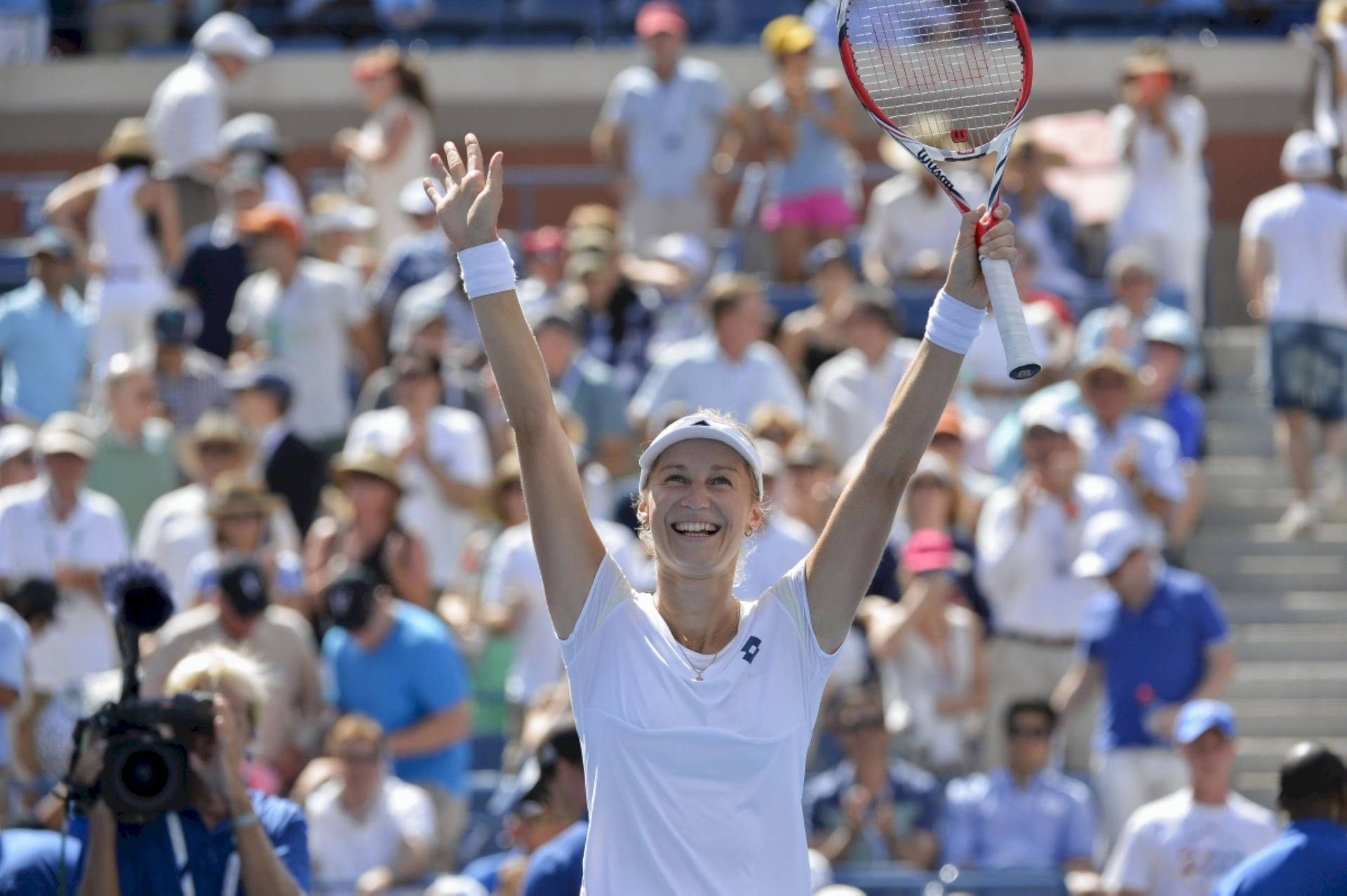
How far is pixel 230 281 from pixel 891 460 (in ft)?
27.3

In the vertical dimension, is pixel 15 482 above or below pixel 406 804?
above

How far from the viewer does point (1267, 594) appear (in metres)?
10.2

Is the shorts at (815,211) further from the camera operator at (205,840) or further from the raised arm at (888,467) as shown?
the raised arm at (888,467)

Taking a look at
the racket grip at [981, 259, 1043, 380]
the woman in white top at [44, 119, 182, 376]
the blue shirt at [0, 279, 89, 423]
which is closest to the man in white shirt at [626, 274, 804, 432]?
the woman in white top at [44, 119, 182, 376]

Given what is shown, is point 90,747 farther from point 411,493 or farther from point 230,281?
point 230,281

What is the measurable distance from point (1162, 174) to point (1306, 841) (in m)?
6.89

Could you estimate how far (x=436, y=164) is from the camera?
3443 millimetres

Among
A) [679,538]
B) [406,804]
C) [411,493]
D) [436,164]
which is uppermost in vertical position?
[436,164]

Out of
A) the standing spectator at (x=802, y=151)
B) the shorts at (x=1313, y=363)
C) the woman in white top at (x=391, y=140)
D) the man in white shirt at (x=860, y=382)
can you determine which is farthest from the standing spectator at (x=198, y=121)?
the shorts at (x=1313, y=363)

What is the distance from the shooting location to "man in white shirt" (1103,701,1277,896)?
6.94 metres

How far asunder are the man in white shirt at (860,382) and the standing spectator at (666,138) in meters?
2.54

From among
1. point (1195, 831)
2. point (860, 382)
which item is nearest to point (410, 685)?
point (1195, 831)

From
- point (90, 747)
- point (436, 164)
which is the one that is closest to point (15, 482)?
point (90, 747)

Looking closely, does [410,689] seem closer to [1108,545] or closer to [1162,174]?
[1108,545]
